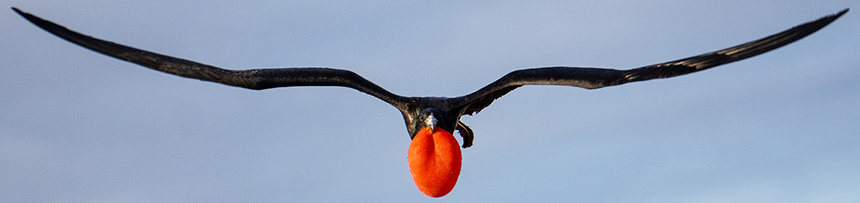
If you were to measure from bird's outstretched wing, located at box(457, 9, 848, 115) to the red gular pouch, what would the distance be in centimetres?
64

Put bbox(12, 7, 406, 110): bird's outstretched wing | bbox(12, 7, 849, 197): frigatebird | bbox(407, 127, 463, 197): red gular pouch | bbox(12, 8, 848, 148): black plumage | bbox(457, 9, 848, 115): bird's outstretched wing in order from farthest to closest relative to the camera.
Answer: bbox(407, 127, 463, 197): red gular pouch < bbox(12, 7, 406, 110): bird's outstretched wing < bbox(12, 7, 849, 197): frigatebird < bbox(12, 8, 848, 148): black plumage < bbox(457, 9, 848, 115): bird's outstretched wing

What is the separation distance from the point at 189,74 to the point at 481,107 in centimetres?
318

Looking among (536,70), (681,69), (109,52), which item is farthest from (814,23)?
(109,52)

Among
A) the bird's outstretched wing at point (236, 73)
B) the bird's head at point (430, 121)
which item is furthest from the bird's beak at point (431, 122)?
the bird's outstretched wing at point (236, 73)

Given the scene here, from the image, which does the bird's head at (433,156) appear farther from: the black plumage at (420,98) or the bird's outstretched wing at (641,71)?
the bird's outstretched wing at (641,71)

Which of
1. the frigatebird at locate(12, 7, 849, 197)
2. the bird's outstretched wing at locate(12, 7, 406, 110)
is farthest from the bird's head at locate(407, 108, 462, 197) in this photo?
the bird's outstretched wing at locate(12, 7, 406, 110)

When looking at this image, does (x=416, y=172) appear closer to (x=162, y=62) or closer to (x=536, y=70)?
(x=536, y=70)

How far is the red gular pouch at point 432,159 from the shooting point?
10609mm

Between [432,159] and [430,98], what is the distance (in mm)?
758

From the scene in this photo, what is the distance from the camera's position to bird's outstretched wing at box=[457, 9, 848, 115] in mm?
9484

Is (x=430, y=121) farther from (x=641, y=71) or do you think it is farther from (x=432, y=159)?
(x=641, y=71)

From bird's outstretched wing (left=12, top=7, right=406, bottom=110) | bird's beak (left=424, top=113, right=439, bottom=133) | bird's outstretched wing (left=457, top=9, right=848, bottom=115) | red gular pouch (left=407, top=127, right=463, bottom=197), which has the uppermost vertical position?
bird's outstretched wing (left=457, top=9, right=848, bottom=115)

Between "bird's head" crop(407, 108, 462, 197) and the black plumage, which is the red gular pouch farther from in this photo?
the black plumage

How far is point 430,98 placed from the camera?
11086mm
